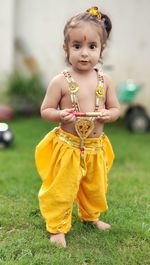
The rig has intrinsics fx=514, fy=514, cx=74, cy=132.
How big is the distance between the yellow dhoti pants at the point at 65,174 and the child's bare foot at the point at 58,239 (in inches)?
1.1

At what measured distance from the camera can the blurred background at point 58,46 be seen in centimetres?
693

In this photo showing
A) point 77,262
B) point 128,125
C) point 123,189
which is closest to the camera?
point 77,262

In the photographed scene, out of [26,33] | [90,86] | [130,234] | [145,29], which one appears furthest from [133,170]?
[26,33]

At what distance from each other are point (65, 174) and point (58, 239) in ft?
1.26

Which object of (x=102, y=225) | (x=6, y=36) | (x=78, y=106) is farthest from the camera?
(x=6, y=36)

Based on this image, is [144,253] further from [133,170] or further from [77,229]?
[133,170]

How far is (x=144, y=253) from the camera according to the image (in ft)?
9.38

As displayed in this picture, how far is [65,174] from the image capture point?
291 cm

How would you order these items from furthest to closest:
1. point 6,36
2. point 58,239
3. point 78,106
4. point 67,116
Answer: point 6,36
point 58,239
point 78,106
point 67,116

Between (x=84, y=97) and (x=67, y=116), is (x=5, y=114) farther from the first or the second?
(x=67, y=116)

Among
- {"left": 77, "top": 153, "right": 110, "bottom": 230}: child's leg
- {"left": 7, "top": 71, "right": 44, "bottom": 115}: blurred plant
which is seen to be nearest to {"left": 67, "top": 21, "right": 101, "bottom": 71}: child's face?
{"left": 77, "top": 153, "right": 110, "bottom": 230}: child's leg

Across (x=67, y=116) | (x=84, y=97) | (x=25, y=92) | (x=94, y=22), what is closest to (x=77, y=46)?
(x=94, y=22)


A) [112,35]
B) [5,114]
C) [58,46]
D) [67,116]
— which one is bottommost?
[5,114]

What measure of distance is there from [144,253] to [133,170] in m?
1.88
